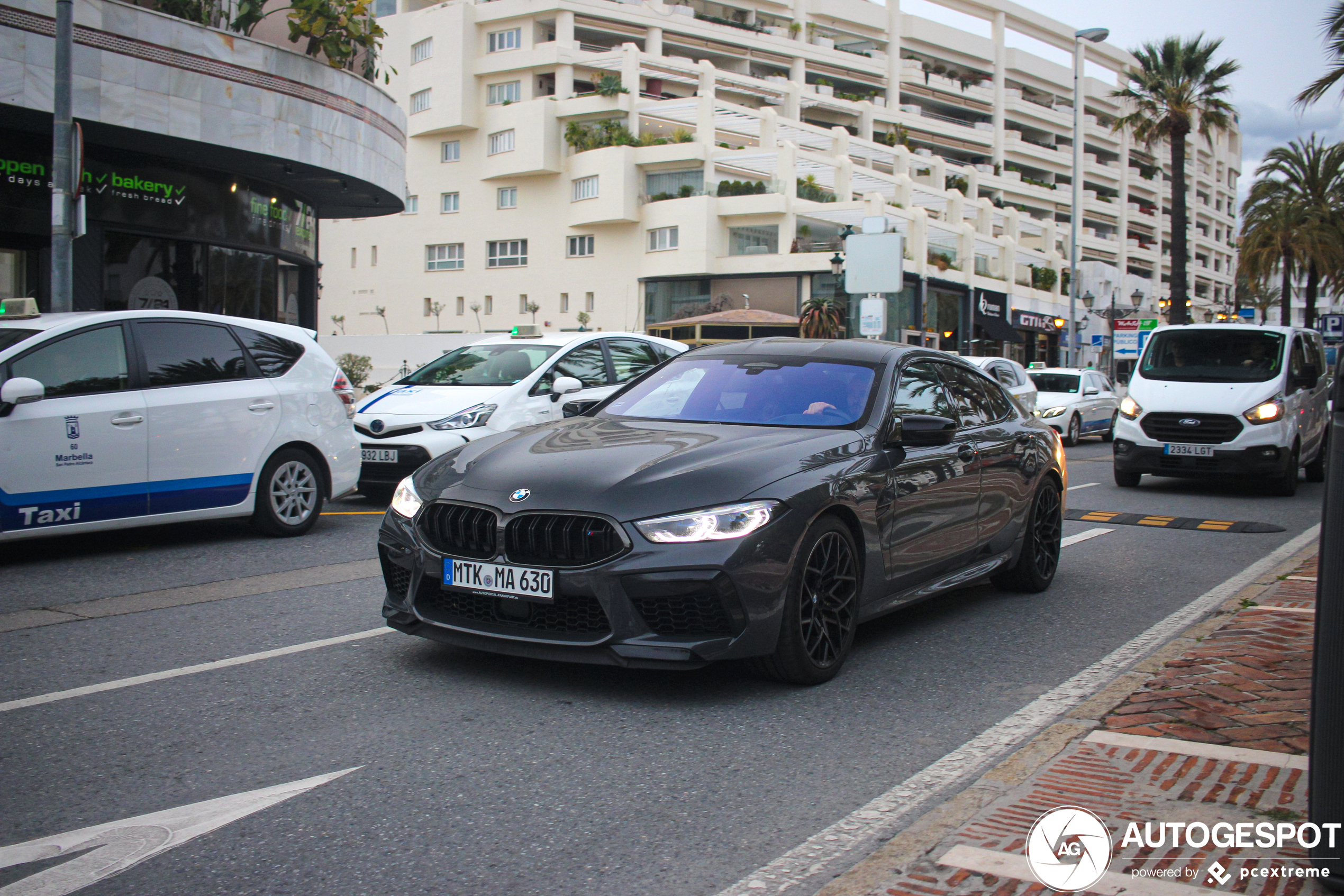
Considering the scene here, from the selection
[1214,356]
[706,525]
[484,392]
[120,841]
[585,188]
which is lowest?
[120,841]

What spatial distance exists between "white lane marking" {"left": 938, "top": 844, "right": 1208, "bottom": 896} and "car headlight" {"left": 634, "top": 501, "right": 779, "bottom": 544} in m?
1.71

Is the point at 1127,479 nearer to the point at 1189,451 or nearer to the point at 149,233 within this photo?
the point at 1189,451

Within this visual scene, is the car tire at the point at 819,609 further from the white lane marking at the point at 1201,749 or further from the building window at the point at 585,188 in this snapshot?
the building window at the point at 585,188

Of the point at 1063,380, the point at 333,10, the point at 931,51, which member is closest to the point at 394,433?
the point at 333,10

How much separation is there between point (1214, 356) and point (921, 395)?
9696mm

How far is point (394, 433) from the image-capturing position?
→ 11039 millimetres

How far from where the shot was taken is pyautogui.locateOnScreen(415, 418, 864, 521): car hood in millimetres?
4711

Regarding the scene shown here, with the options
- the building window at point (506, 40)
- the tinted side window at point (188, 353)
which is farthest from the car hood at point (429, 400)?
the building window at point (506, 40)

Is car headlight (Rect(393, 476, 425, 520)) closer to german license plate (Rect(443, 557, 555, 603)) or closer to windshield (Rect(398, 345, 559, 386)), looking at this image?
german license plate (Rect(443, 557, 555, 603))

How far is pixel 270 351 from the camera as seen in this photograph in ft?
30.6

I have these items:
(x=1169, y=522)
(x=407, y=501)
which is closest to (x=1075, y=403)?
(x=1169, y=522)

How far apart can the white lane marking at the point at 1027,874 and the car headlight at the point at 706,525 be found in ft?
5.61

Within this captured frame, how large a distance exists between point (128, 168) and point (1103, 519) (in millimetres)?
14968

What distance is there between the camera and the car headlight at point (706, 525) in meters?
4.60
